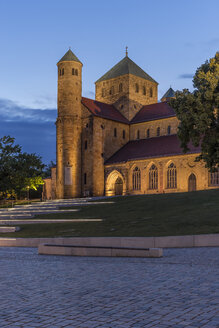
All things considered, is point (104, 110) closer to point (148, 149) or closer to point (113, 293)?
point (148, 149)

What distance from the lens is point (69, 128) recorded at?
60219 millimetres

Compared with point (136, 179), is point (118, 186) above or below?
below

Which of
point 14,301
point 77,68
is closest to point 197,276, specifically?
point 14,301

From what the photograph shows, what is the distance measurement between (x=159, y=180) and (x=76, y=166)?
527 inches

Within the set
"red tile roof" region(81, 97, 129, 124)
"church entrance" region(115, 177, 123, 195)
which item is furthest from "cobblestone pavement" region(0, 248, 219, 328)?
"red tile roof" region(81, 97, 129, 124)

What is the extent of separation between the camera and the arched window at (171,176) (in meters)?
54.1

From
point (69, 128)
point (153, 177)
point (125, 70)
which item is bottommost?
point (153, 177)

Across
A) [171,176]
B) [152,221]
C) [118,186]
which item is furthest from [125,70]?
[152,221]

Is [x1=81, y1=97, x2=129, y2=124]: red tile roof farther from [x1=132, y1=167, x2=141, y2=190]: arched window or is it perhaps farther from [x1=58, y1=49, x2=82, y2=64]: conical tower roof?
[x1=132, y1=167, x2=141, y2=190]: arched window

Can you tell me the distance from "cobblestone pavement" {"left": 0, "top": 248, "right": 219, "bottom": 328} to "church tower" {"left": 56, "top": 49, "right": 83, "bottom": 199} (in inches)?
1826

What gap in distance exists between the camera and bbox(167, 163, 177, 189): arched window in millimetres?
54125

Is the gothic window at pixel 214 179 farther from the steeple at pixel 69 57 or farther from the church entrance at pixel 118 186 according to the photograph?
the steeple at pixel 69 57

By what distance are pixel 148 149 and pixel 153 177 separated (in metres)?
5.08

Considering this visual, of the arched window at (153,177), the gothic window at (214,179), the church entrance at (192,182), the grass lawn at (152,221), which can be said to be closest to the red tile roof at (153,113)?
the arched window at (153,177)
